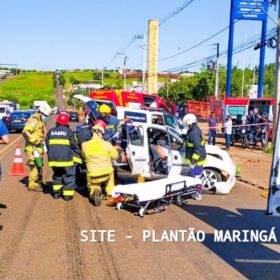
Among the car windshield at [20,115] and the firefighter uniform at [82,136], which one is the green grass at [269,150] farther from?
the car windshield at [20,115]

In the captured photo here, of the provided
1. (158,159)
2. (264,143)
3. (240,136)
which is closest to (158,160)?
(158,159)

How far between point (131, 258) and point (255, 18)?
27.5 m

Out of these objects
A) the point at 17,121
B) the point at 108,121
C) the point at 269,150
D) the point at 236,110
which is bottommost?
the point at 269,150

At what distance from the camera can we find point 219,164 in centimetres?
999

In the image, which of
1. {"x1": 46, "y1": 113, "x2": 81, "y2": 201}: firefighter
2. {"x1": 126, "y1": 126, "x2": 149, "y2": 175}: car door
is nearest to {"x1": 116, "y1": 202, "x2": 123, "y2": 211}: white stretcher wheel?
{"x1": 46, "y1": 113, "x2": 81, "y2": 201}: firefighter

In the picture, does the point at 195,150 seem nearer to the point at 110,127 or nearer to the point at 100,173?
the point at 100,173

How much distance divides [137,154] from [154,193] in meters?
2.00

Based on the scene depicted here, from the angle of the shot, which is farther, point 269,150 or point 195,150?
point 269,150

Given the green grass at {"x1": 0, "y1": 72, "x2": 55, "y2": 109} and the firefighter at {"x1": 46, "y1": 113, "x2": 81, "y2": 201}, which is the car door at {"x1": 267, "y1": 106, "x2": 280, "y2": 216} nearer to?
the firefighter at {"x1": 46, "y1": 113, "x2": 81, "y2": 201}

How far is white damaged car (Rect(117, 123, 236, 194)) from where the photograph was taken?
9741 mm

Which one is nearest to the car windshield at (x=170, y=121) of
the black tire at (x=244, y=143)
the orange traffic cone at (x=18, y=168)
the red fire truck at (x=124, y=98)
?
the red fire truck at (x=124, y=98)

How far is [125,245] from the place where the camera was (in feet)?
20.4

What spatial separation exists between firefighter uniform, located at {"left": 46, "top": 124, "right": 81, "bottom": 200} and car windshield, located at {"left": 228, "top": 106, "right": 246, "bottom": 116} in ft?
61.9

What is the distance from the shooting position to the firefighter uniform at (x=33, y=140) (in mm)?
9695
